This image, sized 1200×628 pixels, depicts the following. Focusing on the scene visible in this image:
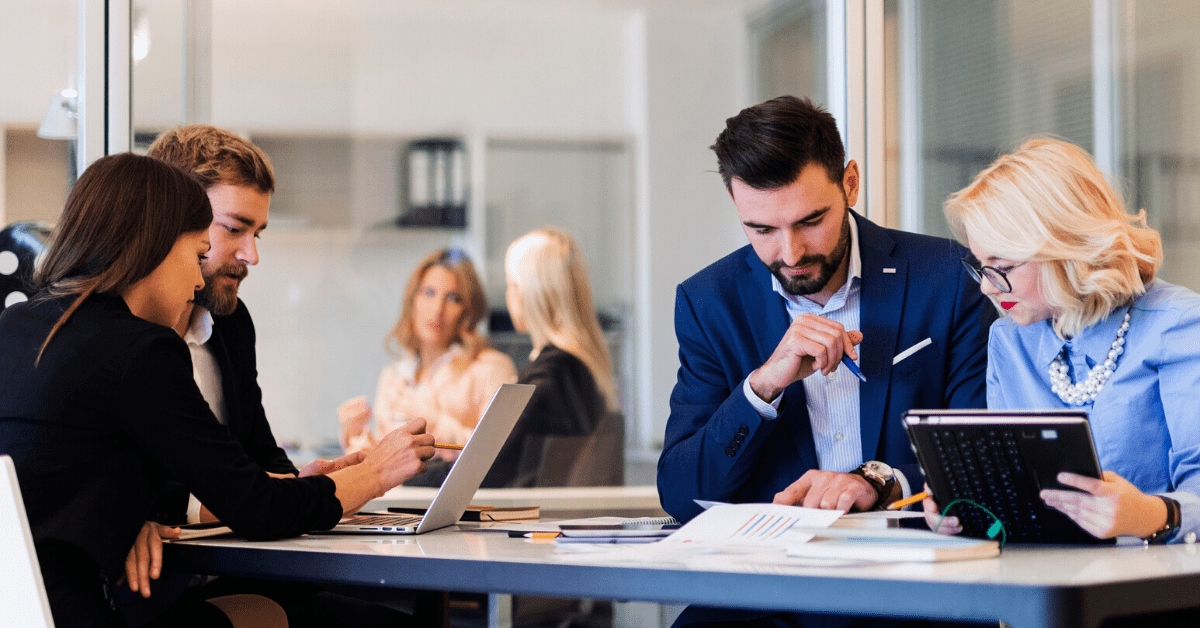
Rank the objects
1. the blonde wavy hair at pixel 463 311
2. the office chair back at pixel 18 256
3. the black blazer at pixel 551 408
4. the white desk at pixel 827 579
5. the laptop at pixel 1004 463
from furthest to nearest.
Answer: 1. the blonde wavy hair at pixel 463 311
2. the black blazer at pixel 551 408
3. the office chair back at pixel 18 256
4. the laptop at pixel 1004 463
5. the white desk at pixel 827 579

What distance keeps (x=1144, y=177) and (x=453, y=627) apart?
9.31ft

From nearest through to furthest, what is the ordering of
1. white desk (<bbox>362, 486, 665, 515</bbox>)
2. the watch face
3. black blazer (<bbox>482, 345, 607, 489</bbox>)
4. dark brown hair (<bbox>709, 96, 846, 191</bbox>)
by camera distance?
the watch face < dark brown hair (<bbox>709, 96, 846, 191</bbox>) < white desk (<bbox>362, 486, 665, 515</bbox>) < black blazer (<bbox>482, 345, 607, 489</bbox>)

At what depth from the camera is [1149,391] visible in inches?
66.7

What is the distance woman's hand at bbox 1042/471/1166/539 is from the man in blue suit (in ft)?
1.58

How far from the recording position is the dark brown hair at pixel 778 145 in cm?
197

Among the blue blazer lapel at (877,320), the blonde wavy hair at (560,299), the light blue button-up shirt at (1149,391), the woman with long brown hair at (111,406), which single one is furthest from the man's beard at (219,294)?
the blonde wavy hair at (560,299)

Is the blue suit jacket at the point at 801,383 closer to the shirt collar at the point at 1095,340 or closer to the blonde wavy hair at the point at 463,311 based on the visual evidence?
the shirt collar at the point at 1095,340

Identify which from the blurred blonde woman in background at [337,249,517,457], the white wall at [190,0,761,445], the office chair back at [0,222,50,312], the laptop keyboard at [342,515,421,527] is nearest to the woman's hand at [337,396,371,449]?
the blurred blonde woman in background at [337,249,517,457]

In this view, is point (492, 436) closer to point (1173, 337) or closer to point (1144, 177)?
point (1173, 337)

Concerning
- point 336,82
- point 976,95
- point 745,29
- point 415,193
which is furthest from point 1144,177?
point 336,82

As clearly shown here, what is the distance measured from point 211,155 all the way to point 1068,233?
1.72m

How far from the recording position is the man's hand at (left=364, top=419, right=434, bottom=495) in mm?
1843

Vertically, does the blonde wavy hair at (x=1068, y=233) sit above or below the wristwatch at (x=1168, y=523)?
above

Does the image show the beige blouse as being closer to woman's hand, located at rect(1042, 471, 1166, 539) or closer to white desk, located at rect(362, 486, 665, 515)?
white desk, located at rect(362, 486, 665, 515)
